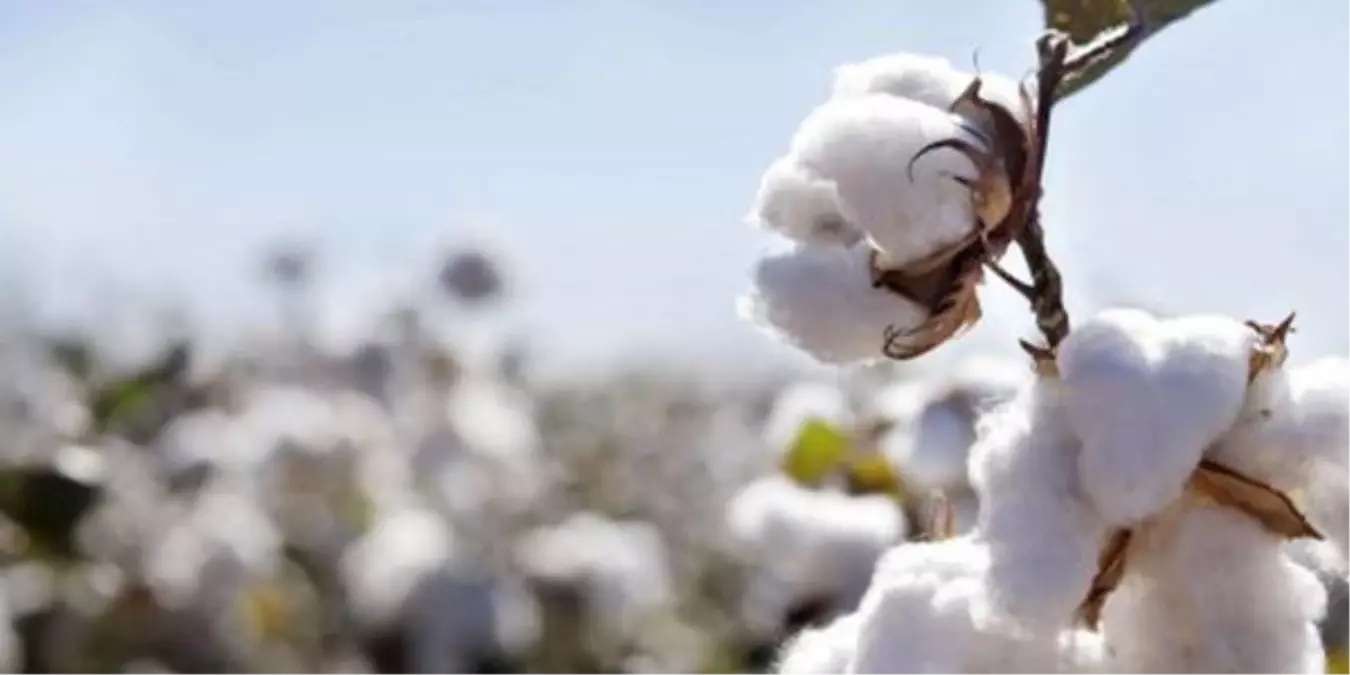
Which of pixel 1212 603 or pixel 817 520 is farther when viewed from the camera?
pixel 817 520

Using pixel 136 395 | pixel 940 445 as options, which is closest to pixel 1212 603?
pixel 940 445

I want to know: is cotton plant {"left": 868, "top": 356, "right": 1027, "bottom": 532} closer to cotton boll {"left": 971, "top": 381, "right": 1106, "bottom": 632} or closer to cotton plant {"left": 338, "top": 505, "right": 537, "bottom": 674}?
cotton boll {"left": 971, "top": 381, "right": 1106, "bottom": 632}

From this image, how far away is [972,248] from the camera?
99 centimetres

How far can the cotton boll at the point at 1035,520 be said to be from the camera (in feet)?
2.97

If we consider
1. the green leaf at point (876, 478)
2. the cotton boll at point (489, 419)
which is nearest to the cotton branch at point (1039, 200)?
the green leaf at point (876, 478)

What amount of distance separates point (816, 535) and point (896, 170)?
1.47 metres

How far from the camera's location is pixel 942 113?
0.99m

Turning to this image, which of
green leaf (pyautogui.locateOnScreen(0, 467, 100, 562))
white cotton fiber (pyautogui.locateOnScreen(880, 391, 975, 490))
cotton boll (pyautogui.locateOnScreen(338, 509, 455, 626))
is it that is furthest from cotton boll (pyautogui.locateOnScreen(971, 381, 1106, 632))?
cotton boll (pyautogui.locateOnScreen(338, 509, 455, 626))

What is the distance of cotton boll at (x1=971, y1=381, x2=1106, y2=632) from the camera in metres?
0.91

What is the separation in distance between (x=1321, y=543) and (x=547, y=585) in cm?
336

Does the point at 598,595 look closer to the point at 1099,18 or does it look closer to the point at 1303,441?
the point at 1099,18

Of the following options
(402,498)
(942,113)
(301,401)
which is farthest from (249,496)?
(942,113)

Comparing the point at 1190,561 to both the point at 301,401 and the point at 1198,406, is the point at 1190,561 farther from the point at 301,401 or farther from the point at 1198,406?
the point at 301,401

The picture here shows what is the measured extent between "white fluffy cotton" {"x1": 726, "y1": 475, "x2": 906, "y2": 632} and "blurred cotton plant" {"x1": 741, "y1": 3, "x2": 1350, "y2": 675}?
130 cm
